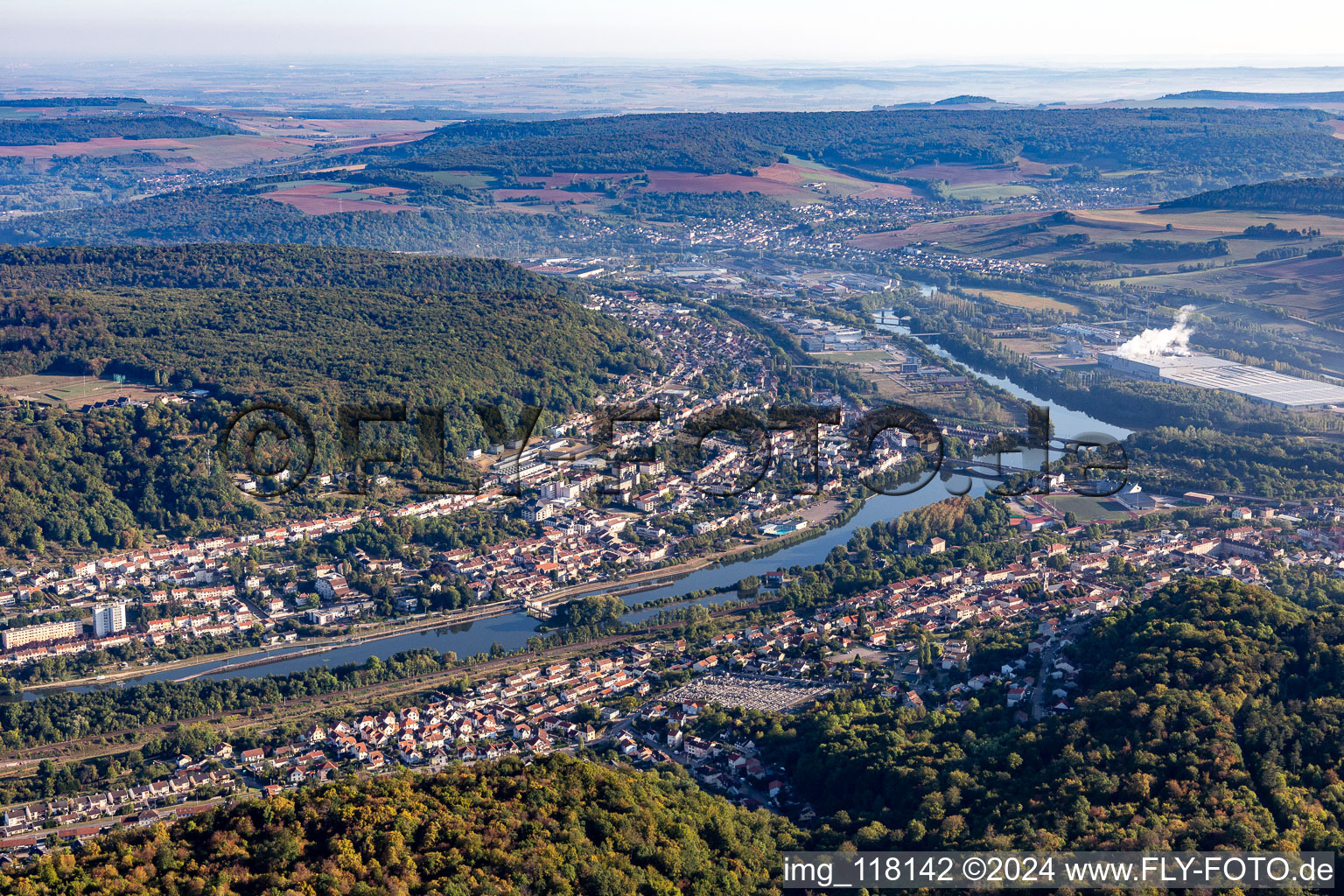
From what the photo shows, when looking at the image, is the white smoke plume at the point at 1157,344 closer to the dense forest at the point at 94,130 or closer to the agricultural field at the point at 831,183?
the agricultural field at the point at 831,183

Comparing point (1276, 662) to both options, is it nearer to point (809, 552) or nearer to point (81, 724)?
point (809, 552)

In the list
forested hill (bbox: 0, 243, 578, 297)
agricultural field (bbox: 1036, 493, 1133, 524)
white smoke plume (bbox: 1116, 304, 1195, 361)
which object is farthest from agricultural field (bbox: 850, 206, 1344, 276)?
agricultural field (bbox: 1036, 493, 1133, 524)

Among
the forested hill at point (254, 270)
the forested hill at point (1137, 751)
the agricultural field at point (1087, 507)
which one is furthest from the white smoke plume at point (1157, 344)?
the forested hill at point (1137, 751)

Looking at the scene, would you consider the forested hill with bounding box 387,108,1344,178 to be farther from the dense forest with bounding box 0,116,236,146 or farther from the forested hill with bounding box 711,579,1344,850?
the forested hill with bounding box 711,579,1344,850

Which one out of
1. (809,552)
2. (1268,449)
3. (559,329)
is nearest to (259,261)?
(559,329)

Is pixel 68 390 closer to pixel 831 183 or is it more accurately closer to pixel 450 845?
pixel 450 845

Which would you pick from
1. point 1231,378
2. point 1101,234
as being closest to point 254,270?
point 1231,378
